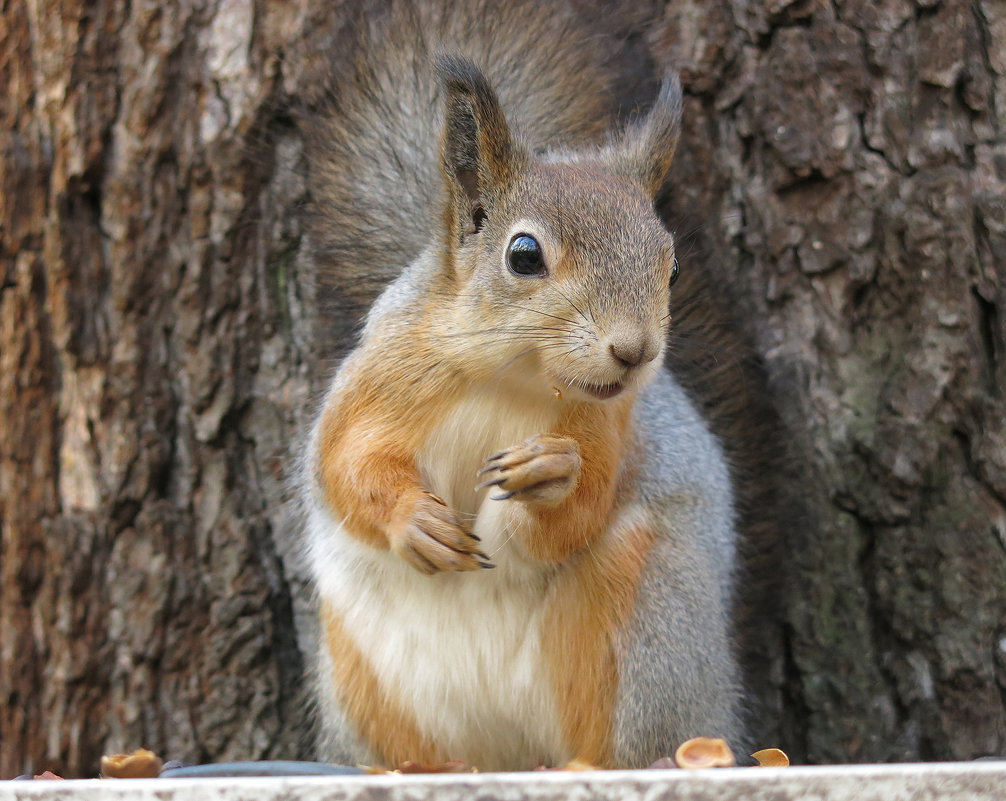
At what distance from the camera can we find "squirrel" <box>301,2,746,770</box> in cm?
121

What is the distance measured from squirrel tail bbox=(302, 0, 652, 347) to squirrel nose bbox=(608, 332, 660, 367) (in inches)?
22.5

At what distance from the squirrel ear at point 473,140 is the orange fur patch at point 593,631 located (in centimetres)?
46

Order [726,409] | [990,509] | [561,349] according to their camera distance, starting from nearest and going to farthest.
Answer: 1. [561,349]
2. [990,509]
3. [726,409]

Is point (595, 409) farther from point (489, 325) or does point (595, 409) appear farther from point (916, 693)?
point (916, 693)

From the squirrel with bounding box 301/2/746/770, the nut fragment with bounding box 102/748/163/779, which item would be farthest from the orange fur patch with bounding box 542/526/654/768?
the nut fragment with bounding box 102/748/163/779

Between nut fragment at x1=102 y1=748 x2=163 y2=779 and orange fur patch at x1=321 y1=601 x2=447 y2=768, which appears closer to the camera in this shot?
nut fragment at x1=102 y1=748 x2=163 y2=779

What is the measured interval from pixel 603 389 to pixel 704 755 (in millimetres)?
417

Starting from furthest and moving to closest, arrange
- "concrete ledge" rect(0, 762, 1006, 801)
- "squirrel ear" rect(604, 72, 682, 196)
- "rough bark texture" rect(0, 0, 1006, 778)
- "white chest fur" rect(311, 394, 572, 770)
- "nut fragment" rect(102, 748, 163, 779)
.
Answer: "rough bark texture" rect(0, 0, 1006, 778)
"squirrel ear" rect(604, 72, 682, 196)
"white chest fur" rect(311, 394, 572, 770)
"nut fragment" rect(102, 748, 163, 779)
"concrete ledge" rect(0, 762, 1006, 801)

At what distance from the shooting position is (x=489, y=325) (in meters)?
1.24

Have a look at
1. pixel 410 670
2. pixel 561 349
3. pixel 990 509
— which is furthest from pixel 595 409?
pixel 990 509

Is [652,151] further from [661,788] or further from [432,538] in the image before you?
[661,788]

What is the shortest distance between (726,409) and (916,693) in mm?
515

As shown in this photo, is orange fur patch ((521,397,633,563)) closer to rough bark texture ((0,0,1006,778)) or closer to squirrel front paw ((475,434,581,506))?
squirrel front paw ((475,434,581,506))

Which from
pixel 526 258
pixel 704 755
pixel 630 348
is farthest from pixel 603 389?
pixel 704 755
